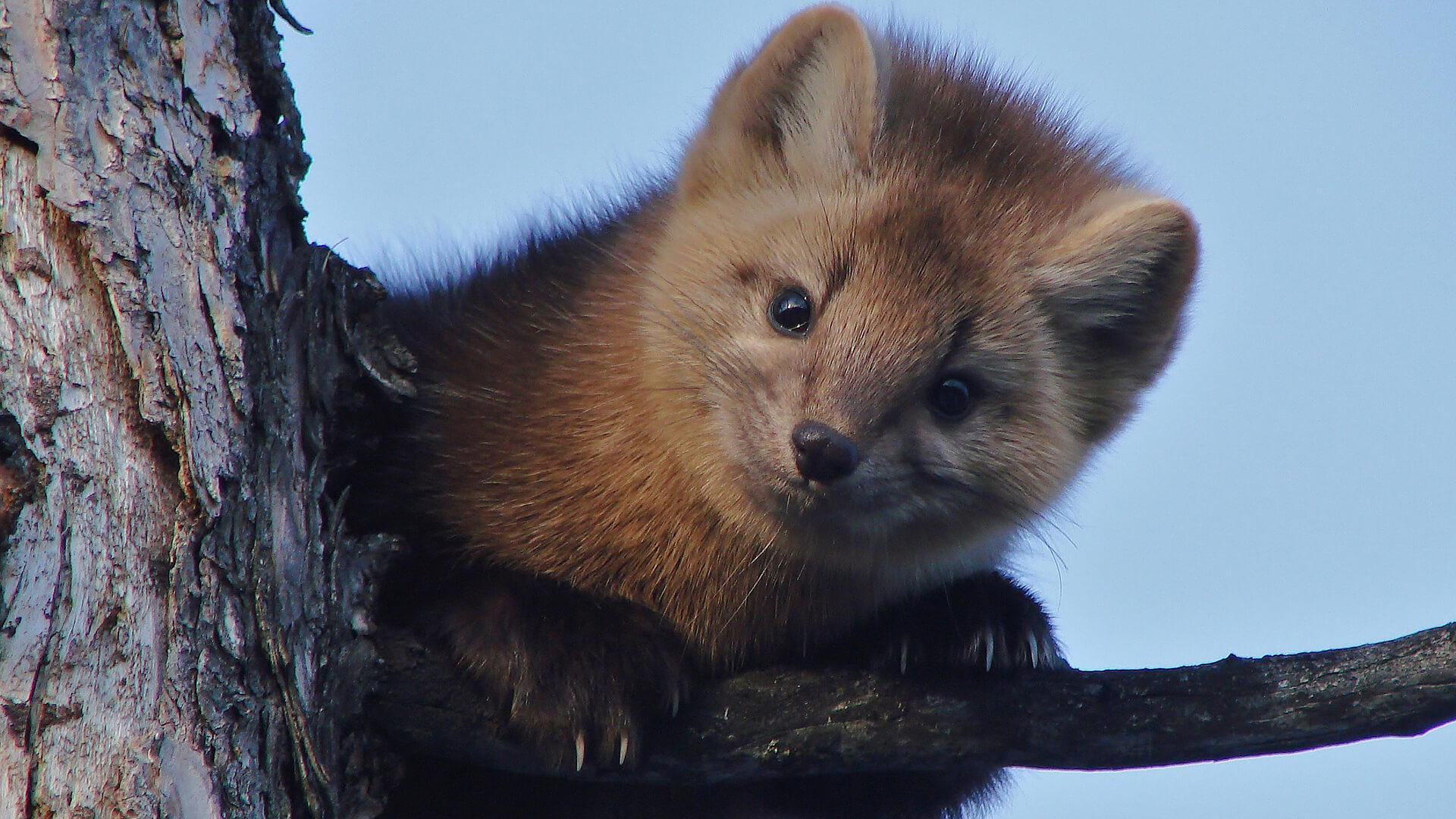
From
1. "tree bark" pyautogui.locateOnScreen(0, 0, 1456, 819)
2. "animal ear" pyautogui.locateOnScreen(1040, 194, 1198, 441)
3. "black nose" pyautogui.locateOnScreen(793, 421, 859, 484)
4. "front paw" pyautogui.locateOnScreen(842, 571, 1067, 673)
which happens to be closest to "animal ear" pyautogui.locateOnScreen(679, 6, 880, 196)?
"animal ear" pyautogui.locateOnScreen(1040, 194, 1198, 441)

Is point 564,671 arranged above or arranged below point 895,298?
below

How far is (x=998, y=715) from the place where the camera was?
142 inches

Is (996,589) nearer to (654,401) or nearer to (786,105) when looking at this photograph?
(654,401)

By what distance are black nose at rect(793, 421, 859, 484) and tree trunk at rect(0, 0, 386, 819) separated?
117 centimetres

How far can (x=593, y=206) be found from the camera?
16.9 feet

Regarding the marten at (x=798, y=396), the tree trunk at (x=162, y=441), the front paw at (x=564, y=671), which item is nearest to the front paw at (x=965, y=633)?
the marten at (x=798, y=396)

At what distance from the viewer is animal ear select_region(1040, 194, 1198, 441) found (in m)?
3.94

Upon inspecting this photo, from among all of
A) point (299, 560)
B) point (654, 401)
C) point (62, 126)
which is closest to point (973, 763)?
point (654, 401)

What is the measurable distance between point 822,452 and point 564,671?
2.98 feet

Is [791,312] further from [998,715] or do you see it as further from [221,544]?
[221,544]

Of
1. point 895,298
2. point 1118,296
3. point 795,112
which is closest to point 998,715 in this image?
point 895,298

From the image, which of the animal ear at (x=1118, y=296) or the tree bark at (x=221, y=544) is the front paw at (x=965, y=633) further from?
the animal ear at (x=1118, y=296)

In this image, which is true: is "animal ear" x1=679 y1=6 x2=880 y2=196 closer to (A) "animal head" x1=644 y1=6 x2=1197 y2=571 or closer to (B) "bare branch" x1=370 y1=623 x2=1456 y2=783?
(A) "animal head" x1=644 y1=6 x2=1197 y2=571

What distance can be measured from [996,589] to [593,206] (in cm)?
210
